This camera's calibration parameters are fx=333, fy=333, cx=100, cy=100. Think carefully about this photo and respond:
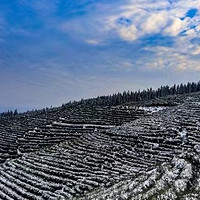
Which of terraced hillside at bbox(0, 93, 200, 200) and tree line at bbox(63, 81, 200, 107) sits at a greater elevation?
tree line at bbox(63, 81, 200, 107)

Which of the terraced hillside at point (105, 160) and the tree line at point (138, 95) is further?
the tree line at point (138, 95)

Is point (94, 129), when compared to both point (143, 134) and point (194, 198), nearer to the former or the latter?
point (143, 134)

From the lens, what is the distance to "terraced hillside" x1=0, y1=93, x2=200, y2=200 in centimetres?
2507

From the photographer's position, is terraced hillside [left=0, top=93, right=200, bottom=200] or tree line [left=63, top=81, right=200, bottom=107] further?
tree line [left=63, top=81, right=200, bottom=107]

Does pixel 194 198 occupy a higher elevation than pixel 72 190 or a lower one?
higher

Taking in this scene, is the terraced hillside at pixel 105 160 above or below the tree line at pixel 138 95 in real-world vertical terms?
below

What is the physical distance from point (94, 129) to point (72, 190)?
3567 cm

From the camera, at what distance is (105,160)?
43.5 meters

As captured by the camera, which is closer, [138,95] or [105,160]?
[105,160]

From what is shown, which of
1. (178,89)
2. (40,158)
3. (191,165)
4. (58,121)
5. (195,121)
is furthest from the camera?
(178,89)

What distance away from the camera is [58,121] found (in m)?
84.6

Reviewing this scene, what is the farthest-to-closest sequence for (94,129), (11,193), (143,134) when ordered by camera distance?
(94,129) → (143,134) → (11,193)

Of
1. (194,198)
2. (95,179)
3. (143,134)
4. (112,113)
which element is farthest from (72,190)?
(112,113)

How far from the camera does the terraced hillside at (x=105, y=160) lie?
82.2 ft
